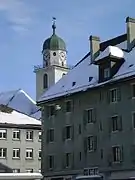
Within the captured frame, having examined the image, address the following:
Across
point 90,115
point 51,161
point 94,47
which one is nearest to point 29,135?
point 51,161

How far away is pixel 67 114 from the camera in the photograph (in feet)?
168

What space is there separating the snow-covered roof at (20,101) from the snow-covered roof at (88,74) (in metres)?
48.1

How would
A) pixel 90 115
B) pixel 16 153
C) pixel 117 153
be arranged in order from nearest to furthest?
pixel 117 153, pixel 90 115, pixel 16 153

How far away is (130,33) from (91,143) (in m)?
12.1

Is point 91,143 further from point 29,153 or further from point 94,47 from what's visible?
point 29,153

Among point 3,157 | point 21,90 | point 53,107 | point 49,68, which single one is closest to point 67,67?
point 49,68

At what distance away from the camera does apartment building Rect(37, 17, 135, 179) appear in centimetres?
4381

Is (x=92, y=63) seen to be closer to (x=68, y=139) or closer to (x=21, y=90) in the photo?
(x=68, y=139)

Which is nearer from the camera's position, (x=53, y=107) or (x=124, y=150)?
(x=124, y=150)

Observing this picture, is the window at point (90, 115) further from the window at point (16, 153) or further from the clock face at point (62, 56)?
the clock face at point (62, 56)

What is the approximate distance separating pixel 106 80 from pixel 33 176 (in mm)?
25811

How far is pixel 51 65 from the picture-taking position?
11788 cm

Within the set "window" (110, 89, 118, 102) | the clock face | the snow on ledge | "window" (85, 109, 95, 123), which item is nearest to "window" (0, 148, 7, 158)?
"window" (85, 109, 95, 123)

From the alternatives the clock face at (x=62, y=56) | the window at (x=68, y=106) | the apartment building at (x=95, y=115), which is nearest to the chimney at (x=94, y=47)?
the apartment building at (x=95, y=115)
